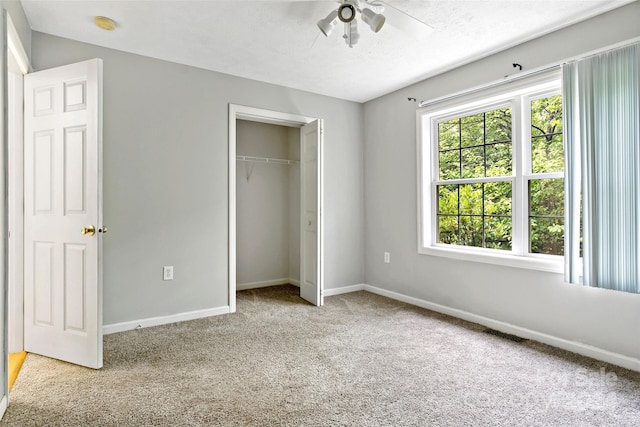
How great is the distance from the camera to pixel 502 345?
2773 millimetres

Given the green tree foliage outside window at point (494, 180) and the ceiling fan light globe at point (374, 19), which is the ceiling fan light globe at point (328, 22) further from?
the green tree foliage outside window at point (494, 180)

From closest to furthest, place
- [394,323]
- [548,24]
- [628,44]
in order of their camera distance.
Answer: [628,44], [548,24], [394,323]

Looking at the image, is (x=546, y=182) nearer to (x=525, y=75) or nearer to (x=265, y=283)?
(x=525, y=75)

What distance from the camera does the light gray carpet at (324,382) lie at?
6.03ft

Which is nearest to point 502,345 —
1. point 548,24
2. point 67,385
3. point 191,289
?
point 548,24

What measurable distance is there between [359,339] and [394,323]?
54 cm

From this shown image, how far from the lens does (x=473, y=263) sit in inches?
133

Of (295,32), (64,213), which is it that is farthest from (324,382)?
(295,32)

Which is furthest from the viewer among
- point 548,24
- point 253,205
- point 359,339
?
point 253,205

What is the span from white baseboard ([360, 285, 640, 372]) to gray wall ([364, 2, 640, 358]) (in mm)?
38

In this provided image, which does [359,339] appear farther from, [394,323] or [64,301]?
[64,301]

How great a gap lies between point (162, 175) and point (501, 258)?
3124mm

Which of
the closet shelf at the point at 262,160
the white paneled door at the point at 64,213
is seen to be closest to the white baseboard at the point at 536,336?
the closet shelf at the point at 262,160

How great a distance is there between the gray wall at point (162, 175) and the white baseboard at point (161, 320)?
4 centimetres
